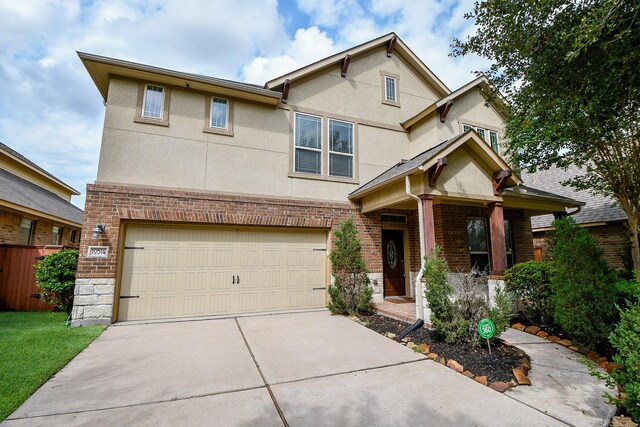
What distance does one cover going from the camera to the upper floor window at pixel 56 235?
1279 cm

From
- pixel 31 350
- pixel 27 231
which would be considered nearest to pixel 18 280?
pixel 27 231

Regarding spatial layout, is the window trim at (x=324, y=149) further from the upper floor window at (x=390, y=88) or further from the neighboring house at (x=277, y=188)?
the upper floor window at (x=390, y=88)

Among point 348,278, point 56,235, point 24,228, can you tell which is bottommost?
point 348,278

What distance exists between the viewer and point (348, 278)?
7559mm

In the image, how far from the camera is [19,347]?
4555 mm

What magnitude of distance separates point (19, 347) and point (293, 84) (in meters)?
8.13

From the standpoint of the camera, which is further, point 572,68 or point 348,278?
point 348,278

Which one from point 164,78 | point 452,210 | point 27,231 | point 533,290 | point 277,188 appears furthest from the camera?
point 27,231

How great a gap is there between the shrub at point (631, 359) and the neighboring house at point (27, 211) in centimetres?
1274

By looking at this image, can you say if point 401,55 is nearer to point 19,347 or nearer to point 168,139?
Result: point 168,139

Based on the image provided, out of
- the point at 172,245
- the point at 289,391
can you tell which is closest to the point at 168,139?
the point at 172,245

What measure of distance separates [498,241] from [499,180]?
58.8 inches

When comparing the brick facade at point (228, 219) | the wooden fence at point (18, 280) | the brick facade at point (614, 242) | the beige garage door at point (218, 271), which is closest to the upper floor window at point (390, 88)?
the brick facade at point (228, 219)

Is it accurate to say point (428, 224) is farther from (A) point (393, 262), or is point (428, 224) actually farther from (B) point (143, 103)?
(B) point (143, 103)
